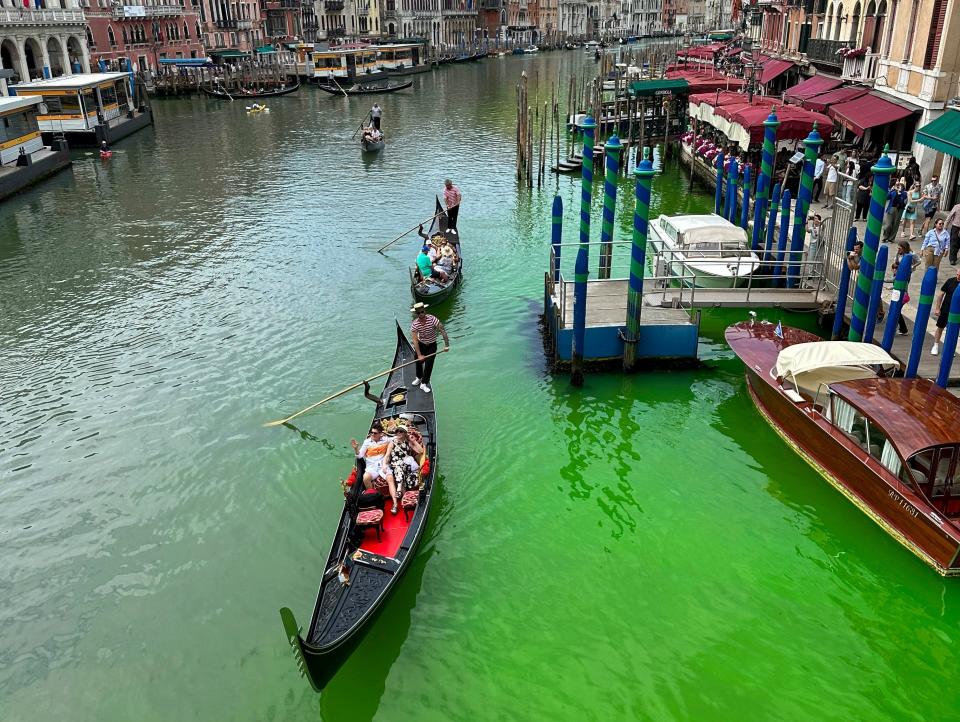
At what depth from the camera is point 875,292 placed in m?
13.3

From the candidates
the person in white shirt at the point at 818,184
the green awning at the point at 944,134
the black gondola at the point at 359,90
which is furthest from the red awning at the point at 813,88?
the black gondola at the point at 359,90

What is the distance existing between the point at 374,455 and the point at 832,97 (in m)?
23.1

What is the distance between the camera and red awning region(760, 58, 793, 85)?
3972cm

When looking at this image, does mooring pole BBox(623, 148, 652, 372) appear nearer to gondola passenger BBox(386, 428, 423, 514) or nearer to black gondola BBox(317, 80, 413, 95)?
gondola passenger BBox(386, 428, 423, 514)

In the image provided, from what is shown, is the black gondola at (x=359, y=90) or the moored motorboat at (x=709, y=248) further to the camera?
the black gondola at (x=359, y=90)

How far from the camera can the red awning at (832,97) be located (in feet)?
83.7

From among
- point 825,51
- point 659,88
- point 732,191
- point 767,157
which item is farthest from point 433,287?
point 825,51

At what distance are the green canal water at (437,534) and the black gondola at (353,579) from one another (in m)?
0.79

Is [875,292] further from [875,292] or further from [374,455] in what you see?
[374,455]

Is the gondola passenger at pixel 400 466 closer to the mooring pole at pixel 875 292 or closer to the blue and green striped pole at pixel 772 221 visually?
the mooring pole at pixel 875 292

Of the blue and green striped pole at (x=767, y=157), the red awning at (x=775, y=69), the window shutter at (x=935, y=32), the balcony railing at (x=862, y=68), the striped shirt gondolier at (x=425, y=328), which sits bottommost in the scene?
the striped shirt gondolier at (x=425, y=328)

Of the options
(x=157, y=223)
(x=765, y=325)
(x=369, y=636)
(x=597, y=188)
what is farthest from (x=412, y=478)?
(x=597, y=188)

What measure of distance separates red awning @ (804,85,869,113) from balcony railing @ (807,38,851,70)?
271 centimetres

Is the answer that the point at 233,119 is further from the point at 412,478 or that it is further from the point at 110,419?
the point at 412,478
